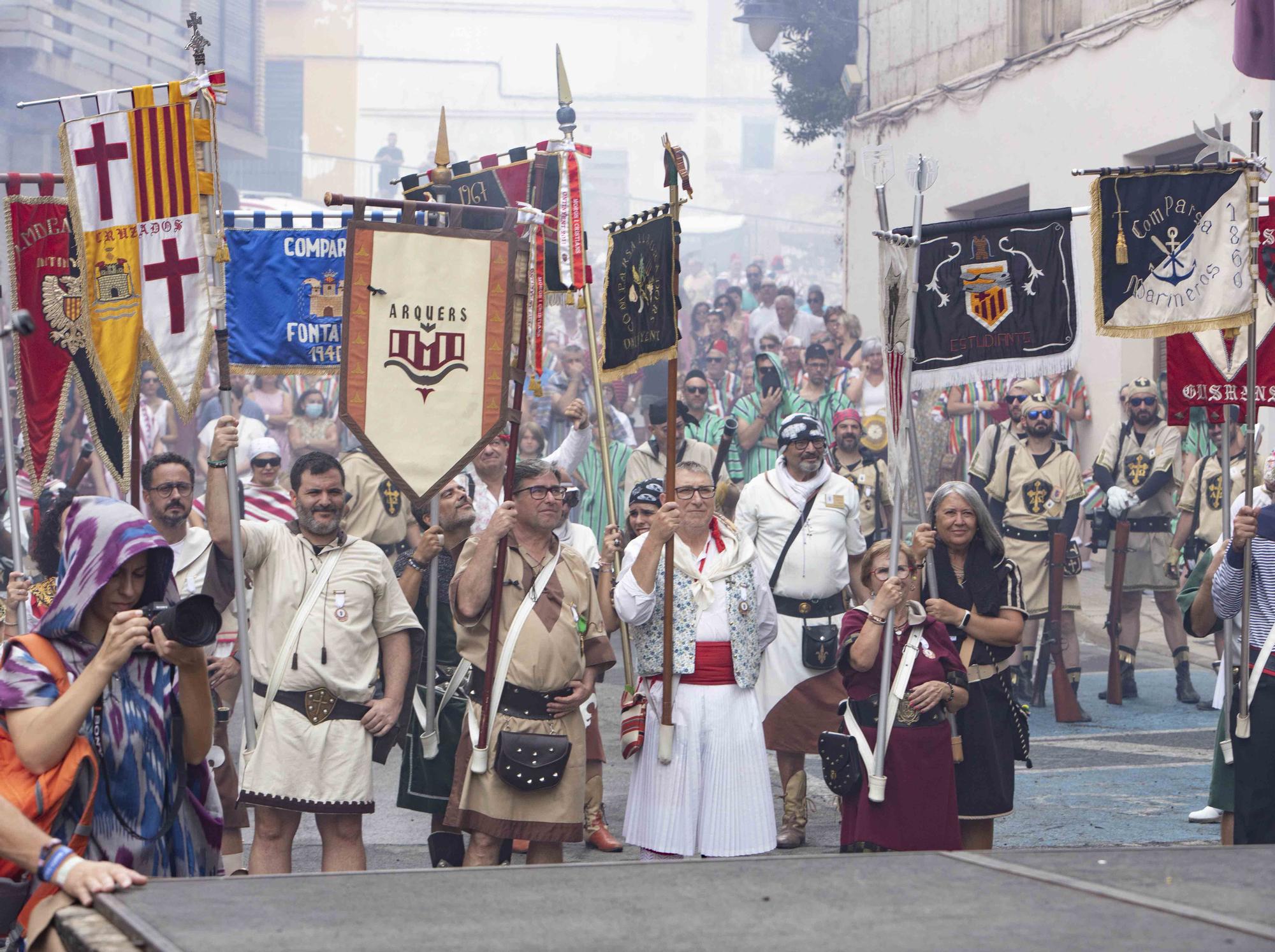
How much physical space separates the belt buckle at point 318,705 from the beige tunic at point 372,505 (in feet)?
14.2

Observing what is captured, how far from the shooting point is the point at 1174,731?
33.0 ft

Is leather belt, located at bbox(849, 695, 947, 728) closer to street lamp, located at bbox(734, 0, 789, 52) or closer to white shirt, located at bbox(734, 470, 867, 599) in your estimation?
white shirt, located at bbox(734, 470, 867, 599)

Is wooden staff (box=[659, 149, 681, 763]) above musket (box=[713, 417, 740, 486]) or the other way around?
the other way around

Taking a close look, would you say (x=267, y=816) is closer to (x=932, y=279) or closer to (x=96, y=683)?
(x=96, y=683)

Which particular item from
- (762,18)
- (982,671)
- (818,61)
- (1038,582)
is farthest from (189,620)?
(818,61)

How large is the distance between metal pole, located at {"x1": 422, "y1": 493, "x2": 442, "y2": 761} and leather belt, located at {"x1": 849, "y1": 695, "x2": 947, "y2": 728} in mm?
1594

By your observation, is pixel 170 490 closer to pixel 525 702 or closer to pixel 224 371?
pixel 224 371

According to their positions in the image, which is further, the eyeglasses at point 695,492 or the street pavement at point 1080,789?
the street pavement at point 1080,789

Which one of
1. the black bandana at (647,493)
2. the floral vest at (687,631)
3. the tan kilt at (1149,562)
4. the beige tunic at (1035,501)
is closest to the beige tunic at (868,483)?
the beige tunic at (1035,501)

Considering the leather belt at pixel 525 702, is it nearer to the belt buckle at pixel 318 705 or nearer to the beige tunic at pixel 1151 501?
the belt buckle at pixel 318 705

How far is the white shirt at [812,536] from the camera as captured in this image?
826 cm

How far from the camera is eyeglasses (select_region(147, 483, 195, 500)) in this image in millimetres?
6797

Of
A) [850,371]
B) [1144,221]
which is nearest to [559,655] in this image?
[1144,221]

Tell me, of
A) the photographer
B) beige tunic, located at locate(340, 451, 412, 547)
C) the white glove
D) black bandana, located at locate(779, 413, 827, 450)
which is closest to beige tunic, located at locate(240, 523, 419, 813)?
the photographer
